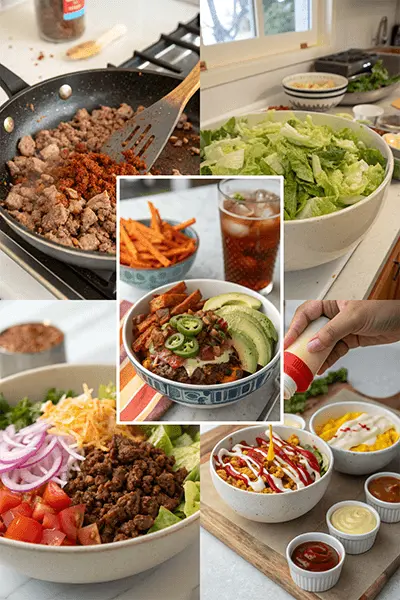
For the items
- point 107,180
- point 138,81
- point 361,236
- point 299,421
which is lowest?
point 299,421

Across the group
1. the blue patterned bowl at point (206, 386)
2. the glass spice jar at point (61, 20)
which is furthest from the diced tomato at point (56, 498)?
the glass spice jar at point (61, 20)

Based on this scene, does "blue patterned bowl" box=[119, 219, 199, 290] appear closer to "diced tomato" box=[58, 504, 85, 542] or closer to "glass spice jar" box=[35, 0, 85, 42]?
"glass spice jar" box=[35, 0, 85, 42]

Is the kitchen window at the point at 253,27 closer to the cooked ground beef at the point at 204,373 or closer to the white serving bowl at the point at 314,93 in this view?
the white serving bowl at the point at 314,93

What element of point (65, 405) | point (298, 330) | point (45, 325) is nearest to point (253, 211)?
point (298, 330)

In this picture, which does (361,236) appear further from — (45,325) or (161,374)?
(45,325)

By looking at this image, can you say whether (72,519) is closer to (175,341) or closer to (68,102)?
(175,341)
